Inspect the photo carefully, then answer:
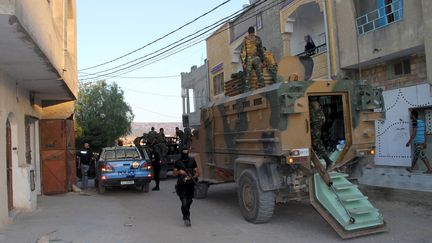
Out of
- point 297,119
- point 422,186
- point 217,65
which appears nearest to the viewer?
point 297,119

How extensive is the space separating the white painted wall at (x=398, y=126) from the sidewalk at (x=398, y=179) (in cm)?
57

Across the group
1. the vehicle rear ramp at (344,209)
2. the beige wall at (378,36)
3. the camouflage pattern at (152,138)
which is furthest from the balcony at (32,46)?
the beige wall at (378,36)

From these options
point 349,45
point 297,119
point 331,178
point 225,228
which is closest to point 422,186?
point 331,178

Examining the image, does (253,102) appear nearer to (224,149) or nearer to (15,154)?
(224,149)

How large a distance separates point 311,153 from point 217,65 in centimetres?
2218

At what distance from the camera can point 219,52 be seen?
2944 centimetres

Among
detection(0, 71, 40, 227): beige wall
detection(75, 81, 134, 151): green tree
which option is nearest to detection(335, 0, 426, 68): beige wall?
detection(0, 71, 40, 227): beige wall

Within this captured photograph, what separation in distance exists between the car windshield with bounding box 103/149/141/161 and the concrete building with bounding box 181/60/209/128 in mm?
18563

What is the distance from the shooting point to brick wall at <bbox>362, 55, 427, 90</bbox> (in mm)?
13992

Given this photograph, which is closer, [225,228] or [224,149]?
[225,228]

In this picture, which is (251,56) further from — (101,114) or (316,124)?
(101,114)

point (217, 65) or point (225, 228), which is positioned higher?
point (217, 65)

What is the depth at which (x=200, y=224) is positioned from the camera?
29.6ft

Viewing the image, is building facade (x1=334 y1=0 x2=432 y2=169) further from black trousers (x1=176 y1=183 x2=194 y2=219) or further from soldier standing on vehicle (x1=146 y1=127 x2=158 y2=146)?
soldier standing on vehicle (x1=146 y1=127 x2=158 y2=146)
